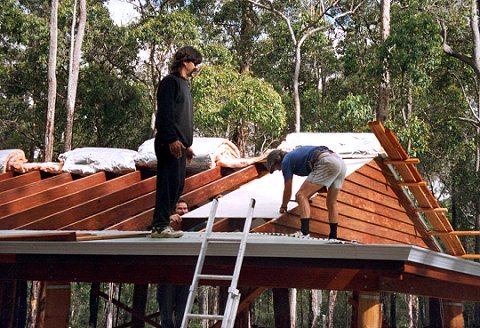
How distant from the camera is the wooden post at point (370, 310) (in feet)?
18.5

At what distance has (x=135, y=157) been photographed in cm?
1052

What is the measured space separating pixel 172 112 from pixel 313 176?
84.4 inches

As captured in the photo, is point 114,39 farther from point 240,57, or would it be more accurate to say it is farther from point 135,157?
point 135,157

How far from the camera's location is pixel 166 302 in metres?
7.77

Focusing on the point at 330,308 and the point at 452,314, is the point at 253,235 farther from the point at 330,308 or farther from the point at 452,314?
the point at 330,308

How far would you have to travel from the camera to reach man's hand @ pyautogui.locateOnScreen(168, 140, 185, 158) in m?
5.98

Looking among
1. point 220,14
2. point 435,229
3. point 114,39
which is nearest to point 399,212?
point 435,229

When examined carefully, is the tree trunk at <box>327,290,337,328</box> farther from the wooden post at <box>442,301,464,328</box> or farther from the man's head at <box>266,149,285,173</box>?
the man's head at <box>266,149,285,173</box>

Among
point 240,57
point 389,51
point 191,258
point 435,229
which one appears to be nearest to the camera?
point 191,258

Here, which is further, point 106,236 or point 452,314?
point 452,314

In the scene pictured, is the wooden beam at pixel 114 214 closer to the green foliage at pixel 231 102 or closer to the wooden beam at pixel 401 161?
the wooden beam at pixel 401 161

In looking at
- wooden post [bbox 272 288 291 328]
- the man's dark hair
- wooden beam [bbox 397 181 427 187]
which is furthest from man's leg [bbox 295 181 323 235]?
wooden post [bbox 272 288 291 328]

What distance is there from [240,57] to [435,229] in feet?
65.9

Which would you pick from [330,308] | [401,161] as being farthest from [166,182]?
[330,308]
